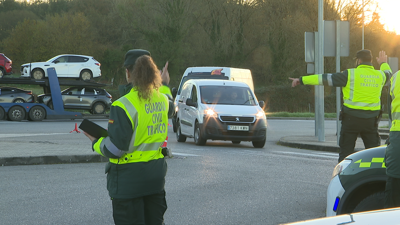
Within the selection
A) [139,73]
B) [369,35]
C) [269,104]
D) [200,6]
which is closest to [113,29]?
[200,6]

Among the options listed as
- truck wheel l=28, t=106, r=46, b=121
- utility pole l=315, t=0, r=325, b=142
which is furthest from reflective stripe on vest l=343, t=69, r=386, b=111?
truck wheel l=28, t=106, r=46, b=121

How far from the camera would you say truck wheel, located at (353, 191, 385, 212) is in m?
4.39

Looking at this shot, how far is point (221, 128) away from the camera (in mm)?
13992

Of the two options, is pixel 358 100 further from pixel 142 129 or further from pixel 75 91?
pixel 75 91

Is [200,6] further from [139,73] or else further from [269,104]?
[139,73]

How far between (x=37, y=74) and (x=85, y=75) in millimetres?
2726

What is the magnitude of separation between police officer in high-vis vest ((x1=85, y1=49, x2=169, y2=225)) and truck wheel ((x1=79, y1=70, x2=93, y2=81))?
26.7 m

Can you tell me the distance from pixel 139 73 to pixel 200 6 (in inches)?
1838

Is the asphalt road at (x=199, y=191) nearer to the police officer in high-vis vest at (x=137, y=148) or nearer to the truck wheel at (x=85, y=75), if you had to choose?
the police officer in high-vis vest at (x=137, y=148)

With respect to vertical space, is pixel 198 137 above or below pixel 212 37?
below

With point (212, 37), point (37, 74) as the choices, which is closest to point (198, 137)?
point (37, 74)

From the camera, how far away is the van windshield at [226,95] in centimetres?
1505

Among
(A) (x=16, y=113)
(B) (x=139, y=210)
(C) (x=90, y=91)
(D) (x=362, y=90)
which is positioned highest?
(D) (x=362, y=90)

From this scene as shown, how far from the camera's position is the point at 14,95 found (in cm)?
2738
